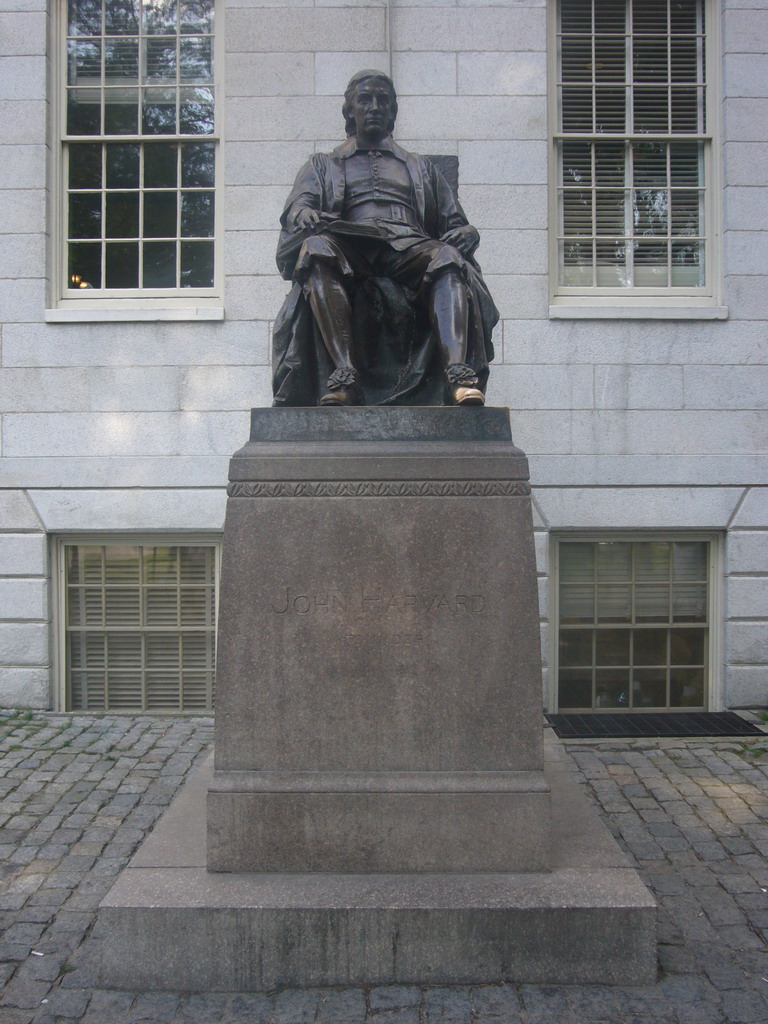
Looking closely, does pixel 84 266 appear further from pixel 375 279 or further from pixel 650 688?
pixel 650 688

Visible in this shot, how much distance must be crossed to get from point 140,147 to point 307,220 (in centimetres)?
449

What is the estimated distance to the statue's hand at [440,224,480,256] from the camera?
4.15 m

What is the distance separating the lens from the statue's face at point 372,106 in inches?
164

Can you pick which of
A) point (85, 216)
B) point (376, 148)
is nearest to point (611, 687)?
point (376, 148)

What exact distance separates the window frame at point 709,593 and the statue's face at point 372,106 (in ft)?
13.2

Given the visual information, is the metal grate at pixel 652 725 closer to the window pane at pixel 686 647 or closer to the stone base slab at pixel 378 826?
the window pane at pixel 686 647

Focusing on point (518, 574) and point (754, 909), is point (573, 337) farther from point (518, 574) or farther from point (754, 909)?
point (754, 909)

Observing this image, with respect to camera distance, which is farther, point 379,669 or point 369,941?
point 379,669

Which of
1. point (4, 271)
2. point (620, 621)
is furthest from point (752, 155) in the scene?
point (4, 271)

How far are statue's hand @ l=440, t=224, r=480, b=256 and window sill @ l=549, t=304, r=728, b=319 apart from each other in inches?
123

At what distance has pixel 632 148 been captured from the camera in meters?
7.53

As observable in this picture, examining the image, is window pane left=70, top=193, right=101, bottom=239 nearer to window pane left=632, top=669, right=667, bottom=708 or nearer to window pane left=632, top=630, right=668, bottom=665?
window pane left=632, top=630, right=668, bottom=665

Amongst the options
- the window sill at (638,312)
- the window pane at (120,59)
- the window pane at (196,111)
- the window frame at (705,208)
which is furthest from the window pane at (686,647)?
the window pane at (120,59)

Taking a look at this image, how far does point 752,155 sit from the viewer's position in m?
7.16
